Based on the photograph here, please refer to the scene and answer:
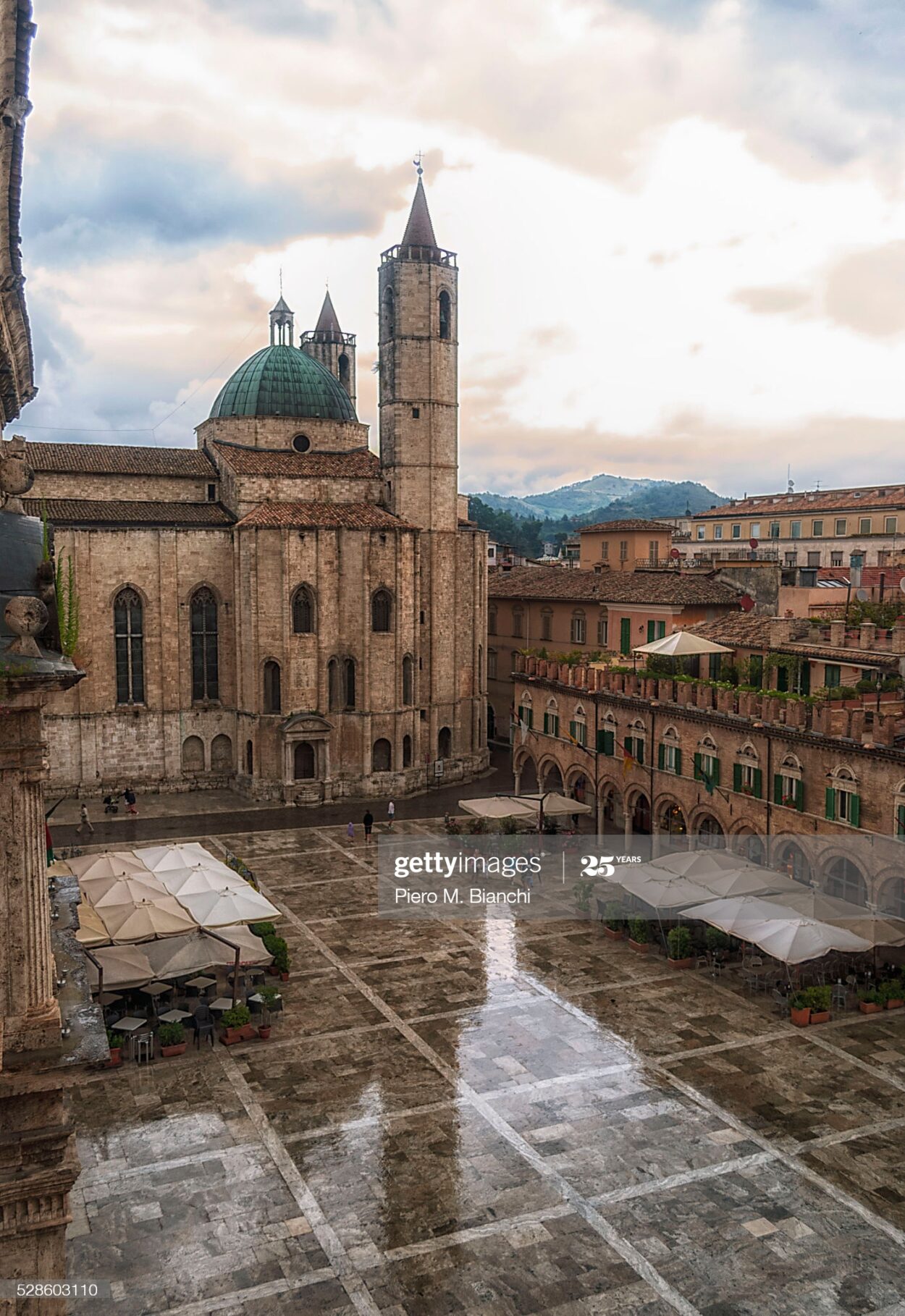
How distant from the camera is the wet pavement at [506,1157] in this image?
15094 mm

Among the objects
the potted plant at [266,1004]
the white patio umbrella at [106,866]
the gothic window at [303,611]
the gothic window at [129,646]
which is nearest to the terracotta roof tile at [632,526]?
the gothic window at [303,611]

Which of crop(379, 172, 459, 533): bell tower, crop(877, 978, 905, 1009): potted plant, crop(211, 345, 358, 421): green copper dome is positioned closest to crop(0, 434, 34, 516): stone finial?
crop(877, 978, 905, 1009): potted plant

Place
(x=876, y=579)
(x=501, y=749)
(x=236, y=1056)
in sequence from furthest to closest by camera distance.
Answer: (x=501, y=749) → (x=876, y=579) → (x=236, y=1056)

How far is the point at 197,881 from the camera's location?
26.8 m

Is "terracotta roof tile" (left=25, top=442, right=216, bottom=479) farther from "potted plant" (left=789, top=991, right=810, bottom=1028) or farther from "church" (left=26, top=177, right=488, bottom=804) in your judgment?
"potted plant" (left=789, top=991, right=810, bottom=1028)

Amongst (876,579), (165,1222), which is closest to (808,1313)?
(165,1222)

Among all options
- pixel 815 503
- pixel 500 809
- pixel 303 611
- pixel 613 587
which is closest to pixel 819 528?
pixel 815 503

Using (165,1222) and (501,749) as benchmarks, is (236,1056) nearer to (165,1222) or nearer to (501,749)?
(165,1222)

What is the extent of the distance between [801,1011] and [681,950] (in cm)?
406

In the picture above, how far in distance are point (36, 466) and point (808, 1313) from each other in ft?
149

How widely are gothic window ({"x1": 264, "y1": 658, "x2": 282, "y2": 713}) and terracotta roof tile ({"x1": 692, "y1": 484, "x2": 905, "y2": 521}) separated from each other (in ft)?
138

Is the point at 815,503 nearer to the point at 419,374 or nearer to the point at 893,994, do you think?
the point at 419,374

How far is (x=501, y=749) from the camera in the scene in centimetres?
6075

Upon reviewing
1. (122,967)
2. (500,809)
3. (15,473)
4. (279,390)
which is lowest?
(122,967)
